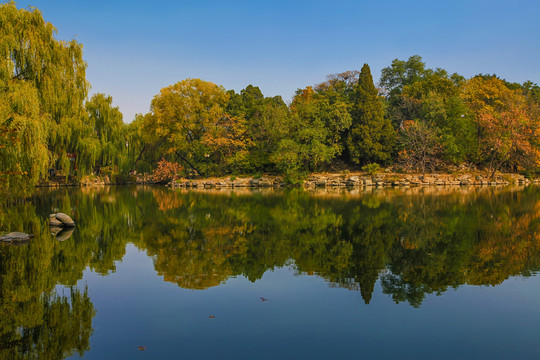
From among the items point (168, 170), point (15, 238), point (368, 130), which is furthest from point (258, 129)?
point (15, 238)

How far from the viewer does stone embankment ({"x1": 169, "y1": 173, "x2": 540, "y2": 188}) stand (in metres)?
39.6

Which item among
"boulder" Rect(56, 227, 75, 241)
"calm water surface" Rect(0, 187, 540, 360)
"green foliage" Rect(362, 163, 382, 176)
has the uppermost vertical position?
"green foliage" Rect(362, 163, 382, 176)

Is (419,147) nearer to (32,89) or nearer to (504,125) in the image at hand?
(504,125)

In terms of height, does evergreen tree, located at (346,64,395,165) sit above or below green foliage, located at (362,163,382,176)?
above

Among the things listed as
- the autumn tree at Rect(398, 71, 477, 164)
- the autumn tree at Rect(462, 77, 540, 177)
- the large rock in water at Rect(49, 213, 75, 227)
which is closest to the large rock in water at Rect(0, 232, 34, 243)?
the large rock in water at Rect(49, 213, 75, 227)

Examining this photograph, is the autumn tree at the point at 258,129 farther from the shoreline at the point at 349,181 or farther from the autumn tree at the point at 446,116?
the autumn tree at the point at 446,116

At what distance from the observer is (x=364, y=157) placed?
42.8m

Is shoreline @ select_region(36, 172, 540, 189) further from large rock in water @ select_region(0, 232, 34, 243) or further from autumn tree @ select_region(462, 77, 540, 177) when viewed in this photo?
large rock in water @ select_region(0, 232, 34, 243)

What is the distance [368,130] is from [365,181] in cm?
540

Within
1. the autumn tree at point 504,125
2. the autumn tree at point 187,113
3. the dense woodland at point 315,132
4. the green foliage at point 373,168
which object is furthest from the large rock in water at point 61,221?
the autumn tree at point 504,125

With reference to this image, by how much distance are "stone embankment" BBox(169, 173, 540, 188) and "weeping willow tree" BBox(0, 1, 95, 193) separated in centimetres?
1519

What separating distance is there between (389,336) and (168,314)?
3.44m

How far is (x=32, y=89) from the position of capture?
59.5 ft

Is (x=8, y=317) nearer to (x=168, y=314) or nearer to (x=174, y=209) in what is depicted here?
(x=168, y=314)
